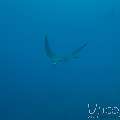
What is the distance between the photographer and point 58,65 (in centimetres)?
1306

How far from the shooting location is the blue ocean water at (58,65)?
32.5 feet

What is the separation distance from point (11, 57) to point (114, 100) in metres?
4.71

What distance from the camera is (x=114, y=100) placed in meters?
9.79

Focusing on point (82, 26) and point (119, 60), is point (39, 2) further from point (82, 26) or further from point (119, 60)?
point (119, 60)

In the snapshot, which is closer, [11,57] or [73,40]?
[11,57]

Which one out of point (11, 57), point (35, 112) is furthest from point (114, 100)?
point (11, 57)

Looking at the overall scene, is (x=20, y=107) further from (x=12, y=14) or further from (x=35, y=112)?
(x=12, y=14)

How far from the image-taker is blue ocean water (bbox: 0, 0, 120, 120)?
390 inches

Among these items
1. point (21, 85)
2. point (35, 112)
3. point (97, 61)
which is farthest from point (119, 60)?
point (35, 112)

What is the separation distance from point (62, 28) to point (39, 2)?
1.71 meters

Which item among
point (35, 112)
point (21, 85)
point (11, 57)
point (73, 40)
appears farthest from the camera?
point (73, 40)

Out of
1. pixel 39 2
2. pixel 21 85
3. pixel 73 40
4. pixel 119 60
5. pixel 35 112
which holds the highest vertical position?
pixel 39 2

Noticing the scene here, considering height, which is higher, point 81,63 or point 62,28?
point 62,28

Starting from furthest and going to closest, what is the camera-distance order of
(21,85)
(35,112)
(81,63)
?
1. (81,63)
2. (21,85)
3. (35,112)
